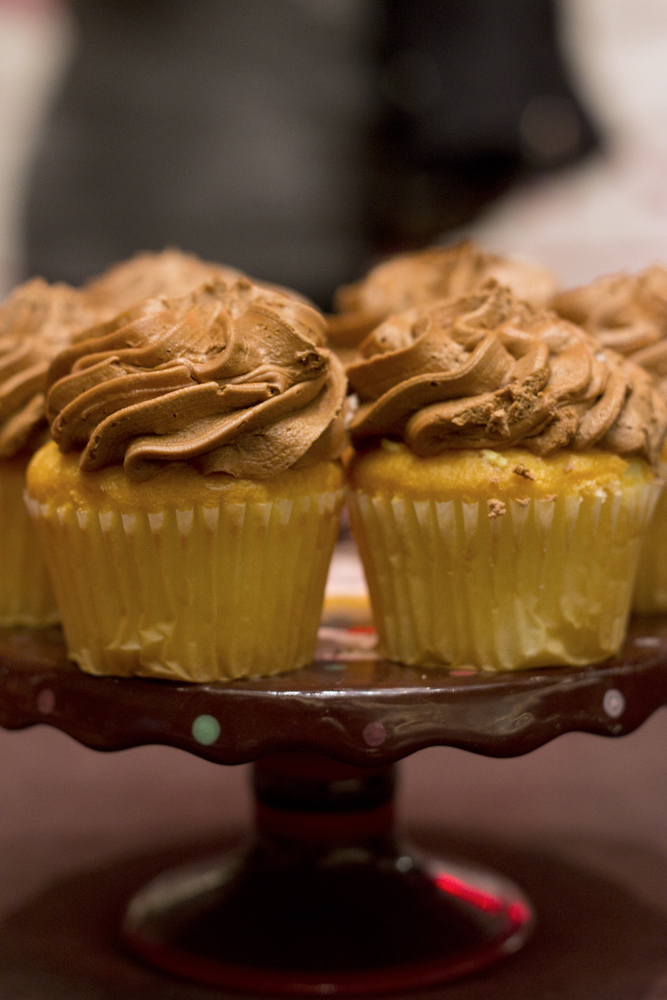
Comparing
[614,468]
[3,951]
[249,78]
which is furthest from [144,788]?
[249,78]

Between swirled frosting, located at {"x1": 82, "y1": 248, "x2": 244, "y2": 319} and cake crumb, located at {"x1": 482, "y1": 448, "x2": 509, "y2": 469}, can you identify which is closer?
cake crumb, located at {"x1": 482, "y1": 448, "x2": 509, "y2": 469}

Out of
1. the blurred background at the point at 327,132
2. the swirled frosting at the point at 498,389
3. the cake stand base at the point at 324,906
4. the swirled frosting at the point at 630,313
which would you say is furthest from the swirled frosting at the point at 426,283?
the blurred background at the point at 327,132

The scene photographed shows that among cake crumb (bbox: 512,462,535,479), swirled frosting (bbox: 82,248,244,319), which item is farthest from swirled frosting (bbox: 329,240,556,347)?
cake crumb (bbox: 512,462,535,479)

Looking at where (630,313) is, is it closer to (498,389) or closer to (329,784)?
(498,389)

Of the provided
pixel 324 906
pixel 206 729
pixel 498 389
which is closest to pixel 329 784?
pixel 324 906

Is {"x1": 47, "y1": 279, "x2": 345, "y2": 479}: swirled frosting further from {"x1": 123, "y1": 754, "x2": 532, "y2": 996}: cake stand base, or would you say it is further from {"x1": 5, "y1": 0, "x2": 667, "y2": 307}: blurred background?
{"x1": 5, "y1": 0, "x2": 667, "y2": 307}: blurred background

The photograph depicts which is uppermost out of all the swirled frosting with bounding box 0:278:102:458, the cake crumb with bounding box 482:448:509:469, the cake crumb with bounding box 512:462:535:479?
the swirled frosting with bounding box 0:278:102:458

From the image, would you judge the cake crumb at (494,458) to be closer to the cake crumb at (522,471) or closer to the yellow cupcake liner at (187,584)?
the cake crumb at (522,471)

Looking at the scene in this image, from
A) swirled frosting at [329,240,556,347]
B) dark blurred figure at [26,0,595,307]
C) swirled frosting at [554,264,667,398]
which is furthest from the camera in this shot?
dark blurred figure at [26,0,595,307]
